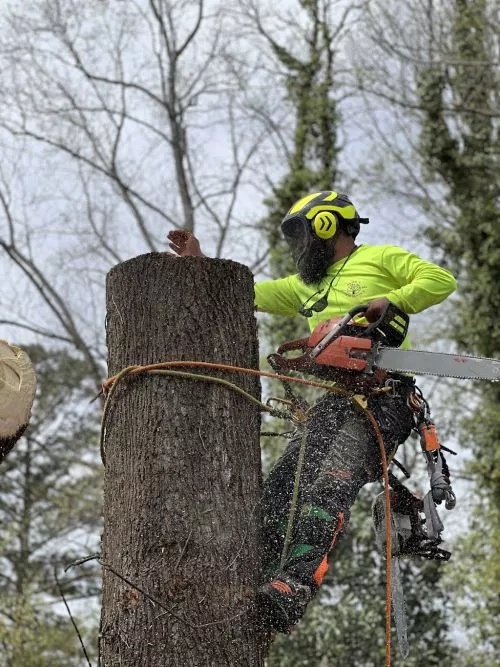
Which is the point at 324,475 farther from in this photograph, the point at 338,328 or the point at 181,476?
the point at 181,476

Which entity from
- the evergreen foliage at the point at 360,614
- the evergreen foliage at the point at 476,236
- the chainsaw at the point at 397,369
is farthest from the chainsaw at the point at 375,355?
the evergreen foliage at the point at 476,236

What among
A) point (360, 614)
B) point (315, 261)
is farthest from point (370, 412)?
point (360, 614)

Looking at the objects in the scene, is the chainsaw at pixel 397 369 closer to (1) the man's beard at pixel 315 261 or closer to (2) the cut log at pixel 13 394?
(1) the man's beard at pixel 315 261

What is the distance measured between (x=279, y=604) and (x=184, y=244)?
3.91 feet

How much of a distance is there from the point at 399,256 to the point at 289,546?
1.11 metres

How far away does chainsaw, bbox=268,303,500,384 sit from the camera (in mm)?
2912

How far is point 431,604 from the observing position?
11.0 m

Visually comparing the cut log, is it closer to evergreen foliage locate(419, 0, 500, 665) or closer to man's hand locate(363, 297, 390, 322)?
man's hand locate(363, 297, 390, 322)

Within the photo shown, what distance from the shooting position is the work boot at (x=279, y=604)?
2.43 metres

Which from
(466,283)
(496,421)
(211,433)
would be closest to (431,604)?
(496,421)

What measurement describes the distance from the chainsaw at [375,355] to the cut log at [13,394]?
93cm

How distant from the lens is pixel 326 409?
10.0 ft

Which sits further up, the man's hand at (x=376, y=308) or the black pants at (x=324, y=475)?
the man's hand at (x=376, y=308)

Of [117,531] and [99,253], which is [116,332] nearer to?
[117,531]
